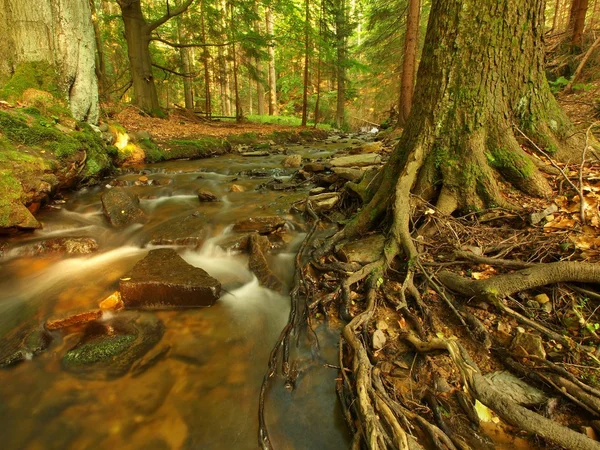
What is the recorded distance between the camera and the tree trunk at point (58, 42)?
6.90 metres

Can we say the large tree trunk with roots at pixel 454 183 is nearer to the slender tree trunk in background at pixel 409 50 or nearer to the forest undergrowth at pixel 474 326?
the forest undergrowth at pixel 474 326

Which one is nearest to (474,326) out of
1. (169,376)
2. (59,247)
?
(169,376)

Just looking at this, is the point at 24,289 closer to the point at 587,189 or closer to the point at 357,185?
the point at 357,185

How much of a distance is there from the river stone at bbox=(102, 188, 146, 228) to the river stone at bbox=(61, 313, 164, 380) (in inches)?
112

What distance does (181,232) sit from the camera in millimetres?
5223

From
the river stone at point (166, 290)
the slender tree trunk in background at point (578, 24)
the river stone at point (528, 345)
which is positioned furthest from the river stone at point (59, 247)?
the slender tree trunk in background at point (578, 24)

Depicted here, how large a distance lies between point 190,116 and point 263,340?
719 inches

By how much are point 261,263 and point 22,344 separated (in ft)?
8.43

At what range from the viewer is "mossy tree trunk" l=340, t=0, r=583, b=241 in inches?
130

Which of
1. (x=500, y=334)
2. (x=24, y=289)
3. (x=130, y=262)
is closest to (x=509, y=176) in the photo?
(x=500, y=334)

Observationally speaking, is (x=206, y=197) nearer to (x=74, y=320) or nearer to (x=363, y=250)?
(x=74, y=320)

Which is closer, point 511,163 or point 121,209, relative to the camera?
point 511,163

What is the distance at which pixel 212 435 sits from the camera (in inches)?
85.9

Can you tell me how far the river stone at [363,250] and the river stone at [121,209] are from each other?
4199mm
